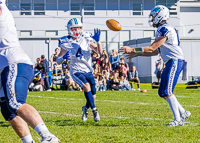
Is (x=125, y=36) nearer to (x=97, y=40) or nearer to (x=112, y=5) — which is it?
(x=112, y=5)

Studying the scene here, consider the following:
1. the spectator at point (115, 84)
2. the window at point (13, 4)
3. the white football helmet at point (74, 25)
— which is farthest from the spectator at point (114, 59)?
the window at point (13, 4)

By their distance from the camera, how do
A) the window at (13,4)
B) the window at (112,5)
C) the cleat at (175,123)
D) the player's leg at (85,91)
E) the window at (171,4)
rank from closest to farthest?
the cleat at (175,123), the player's leg at (85,91), the window at (13,4), the window at (112,5), the window at (171,4)

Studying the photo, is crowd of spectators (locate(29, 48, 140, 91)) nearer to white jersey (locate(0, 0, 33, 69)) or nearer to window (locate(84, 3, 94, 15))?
white jersey (locate(0, 0, 33, 69))

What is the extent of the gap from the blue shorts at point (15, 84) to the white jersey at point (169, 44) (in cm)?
325

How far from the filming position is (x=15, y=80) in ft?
13.9

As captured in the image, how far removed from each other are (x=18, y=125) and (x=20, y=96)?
464 mm

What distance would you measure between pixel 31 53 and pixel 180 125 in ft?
66.2

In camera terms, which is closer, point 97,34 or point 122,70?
point 97,34

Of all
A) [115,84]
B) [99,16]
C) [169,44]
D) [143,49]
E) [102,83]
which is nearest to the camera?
[143,49]

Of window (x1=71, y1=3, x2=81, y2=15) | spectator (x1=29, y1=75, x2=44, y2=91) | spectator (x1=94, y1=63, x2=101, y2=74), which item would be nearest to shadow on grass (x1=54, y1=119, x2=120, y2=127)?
spectator (x1=29, y1=75, x2=44, y2=91)

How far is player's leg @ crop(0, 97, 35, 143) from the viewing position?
4480 mm

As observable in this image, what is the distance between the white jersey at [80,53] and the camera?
28.3ft

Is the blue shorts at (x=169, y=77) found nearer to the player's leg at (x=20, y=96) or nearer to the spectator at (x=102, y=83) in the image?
the player's leg at (x=20, y=96)

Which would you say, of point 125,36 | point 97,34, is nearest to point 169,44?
point 97,34
